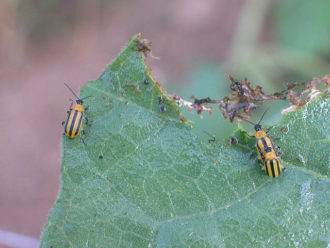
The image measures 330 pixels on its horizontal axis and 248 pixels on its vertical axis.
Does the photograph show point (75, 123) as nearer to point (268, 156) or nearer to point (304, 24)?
point (268, 156)

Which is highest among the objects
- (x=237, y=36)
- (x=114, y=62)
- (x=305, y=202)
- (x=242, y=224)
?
(x=237, y=36)

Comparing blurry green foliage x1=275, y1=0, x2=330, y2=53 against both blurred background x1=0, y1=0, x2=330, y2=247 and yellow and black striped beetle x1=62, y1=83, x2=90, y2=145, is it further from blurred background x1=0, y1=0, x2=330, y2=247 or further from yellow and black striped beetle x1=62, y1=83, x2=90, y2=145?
yellow and black striped beetle x1=62, y1=83, x2=90, y2=145

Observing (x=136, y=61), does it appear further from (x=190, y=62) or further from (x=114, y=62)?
(x=190, y=62)

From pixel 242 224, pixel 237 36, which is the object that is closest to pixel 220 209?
pixel 242 224

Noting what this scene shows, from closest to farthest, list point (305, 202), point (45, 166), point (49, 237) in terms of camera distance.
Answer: point (305, 202) < point (49, 237) < point (45, 166)

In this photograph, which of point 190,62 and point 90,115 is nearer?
point 90,115

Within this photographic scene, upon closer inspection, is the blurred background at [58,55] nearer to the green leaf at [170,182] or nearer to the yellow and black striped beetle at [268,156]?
the green leaf at [170,182]

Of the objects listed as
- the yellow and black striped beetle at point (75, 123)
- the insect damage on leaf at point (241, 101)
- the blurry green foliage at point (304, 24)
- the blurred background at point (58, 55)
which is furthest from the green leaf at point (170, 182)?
the blurred background at point (58, 55)
